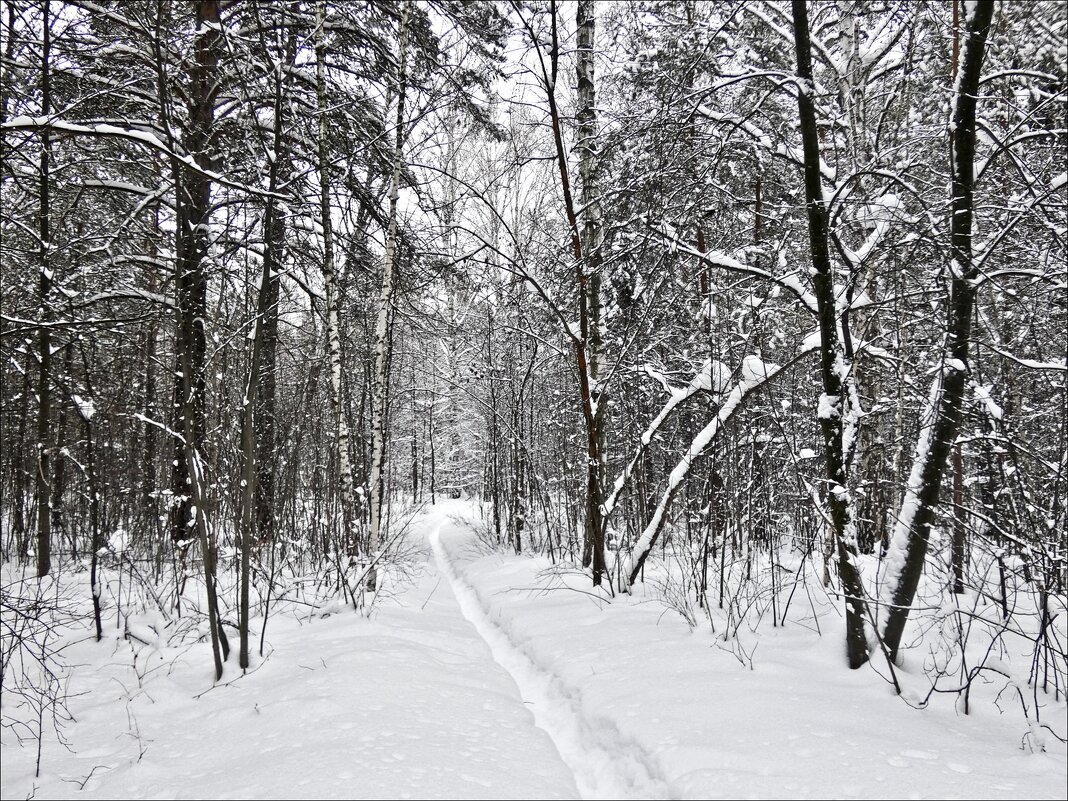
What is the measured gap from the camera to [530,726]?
3.62 meters

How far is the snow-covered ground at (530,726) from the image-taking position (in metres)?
2.59

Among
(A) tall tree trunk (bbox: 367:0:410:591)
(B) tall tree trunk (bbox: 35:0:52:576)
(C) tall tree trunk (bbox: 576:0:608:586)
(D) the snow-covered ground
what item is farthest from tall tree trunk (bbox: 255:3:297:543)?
(C) tall tree trunk (bbox: 576:0:608:586)

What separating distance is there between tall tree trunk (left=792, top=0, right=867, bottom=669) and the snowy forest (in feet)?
0.08

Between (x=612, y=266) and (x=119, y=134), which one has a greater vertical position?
(x=119, y=134)

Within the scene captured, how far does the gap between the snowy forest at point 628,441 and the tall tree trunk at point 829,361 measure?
0.02 m

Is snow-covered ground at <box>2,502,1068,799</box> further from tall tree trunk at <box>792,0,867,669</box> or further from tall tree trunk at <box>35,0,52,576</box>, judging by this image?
tall tree trunk at <box>35,0,52,576</box>

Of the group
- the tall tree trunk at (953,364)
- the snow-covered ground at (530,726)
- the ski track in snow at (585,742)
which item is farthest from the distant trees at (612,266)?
the ski track in snow at (585,742)

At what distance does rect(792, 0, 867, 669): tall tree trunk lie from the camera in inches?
146

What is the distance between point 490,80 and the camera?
783 centimetres

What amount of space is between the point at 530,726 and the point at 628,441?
4.03 m

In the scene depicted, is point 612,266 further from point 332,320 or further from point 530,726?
point 530,726

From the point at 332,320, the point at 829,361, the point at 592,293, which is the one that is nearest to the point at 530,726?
the point at 829,361

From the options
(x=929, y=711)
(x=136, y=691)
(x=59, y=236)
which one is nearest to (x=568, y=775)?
(x=929, y=711)

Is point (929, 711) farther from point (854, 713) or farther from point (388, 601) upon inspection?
point (388, 601)
